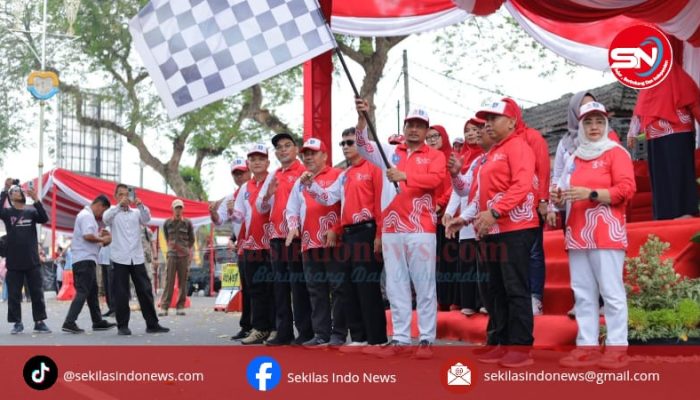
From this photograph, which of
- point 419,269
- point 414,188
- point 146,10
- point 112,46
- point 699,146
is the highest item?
point 112,46

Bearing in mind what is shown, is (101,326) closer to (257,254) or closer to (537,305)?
(257,254)

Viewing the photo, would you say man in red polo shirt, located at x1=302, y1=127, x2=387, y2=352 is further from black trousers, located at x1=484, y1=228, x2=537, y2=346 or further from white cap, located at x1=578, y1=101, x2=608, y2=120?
white cap, located at x1=578, y1=101, x2=608, y2=120

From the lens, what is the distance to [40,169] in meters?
28.5

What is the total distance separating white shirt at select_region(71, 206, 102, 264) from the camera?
11.5 meters

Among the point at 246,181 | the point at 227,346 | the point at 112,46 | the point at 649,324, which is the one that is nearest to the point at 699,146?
the point at 649,324

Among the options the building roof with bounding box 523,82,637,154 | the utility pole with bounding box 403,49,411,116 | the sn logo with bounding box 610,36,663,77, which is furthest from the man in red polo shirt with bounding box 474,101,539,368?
the utility pole with bounding box 403,49,411,116

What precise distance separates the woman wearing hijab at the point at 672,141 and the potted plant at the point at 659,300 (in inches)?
77.5

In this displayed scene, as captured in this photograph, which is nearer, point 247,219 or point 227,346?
point 227,346

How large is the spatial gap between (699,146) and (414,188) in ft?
16.4

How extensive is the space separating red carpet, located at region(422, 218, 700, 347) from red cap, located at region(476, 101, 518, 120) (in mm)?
1861

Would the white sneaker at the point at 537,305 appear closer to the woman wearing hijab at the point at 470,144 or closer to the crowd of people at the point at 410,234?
the crowd of people at the point at 410,234

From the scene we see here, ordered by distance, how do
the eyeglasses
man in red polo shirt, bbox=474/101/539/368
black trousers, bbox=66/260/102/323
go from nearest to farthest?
man in red polo shirt, bbox=474/101/539/368, the eyeglasses, black trousers, bbox=66/260/102/323

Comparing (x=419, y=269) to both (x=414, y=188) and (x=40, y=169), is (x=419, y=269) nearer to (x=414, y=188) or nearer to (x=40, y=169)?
(x=414, y=188)

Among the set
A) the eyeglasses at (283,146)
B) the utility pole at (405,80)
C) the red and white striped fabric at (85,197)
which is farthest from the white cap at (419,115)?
the utility pole at (405,80)
